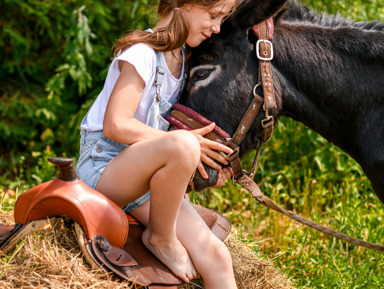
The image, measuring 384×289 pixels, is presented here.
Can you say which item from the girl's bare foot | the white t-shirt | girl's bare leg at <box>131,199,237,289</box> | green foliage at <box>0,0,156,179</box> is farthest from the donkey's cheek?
green foliage at <box>0,0,156,179</box>

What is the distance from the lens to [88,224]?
192cm

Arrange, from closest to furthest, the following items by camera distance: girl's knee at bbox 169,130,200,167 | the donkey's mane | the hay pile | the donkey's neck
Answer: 1. the hay pile
2. girl's knee at bbox 169,130,200,167
3. the donkey's neck
4. the donkey's mane

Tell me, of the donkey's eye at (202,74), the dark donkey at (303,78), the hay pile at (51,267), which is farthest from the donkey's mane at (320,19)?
the hay pile at (51,267)

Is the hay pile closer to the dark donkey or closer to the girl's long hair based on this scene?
the dark donkey

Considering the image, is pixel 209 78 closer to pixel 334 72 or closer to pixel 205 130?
pixel 205 130

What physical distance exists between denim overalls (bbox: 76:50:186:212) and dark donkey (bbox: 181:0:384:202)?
0.15m

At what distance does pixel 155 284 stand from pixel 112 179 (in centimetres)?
52

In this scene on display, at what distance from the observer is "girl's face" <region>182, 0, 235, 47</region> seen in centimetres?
224

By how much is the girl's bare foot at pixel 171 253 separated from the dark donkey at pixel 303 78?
36cm

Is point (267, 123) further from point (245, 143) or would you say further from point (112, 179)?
point (112, 179)

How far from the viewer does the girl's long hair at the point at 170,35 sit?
7.38 ft

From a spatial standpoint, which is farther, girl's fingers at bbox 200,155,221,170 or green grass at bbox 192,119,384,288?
green grass at bbox 192,119,384,288

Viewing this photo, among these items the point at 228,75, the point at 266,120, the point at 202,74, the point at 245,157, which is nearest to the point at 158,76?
the point at 202,74

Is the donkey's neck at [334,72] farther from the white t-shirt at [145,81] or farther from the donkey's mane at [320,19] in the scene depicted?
the white t-shirt at [145,81]
